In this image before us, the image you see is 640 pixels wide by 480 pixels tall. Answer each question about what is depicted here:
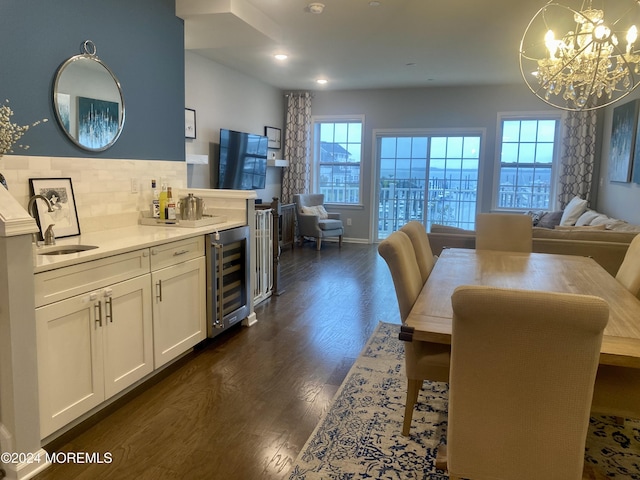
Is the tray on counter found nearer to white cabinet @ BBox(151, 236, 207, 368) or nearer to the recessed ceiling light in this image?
white cabinet @ BBox(151, 236, 207, 368)

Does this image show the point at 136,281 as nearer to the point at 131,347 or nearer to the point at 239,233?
the point at 131,347

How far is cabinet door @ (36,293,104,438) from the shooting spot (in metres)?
2.02

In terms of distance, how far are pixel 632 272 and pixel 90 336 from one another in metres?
2.81

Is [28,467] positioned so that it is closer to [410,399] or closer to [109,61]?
[410,399]

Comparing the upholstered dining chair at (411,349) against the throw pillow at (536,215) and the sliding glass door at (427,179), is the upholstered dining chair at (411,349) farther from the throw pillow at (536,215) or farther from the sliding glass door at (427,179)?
the sliding glass door at (427,179)

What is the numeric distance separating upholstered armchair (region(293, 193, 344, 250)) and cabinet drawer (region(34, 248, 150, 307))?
16.5ft

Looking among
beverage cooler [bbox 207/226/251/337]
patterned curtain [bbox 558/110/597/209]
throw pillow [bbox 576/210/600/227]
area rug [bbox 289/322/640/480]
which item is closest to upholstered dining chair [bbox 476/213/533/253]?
area rug [bbox 289/322/640/480]

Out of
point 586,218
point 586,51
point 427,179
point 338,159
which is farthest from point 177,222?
point 427,179

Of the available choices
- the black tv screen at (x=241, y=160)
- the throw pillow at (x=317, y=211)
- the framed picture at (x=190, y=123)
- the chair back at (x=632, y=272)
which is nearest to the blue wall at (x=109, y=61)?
the framed picture at (x=190, y=123)

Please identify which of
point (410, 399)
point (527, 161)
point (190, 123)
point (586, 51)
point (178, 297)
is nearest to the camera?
point (410, 399)

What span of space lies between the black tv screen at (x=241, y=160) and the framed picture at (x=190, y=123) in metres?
0.51

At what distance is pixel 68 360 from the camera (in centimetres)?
214

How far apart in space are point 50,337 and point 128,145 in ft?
5.67

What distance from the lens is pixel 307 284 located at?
17.6ft
